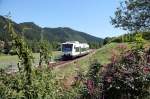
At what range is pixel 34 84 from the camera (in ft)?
33.8

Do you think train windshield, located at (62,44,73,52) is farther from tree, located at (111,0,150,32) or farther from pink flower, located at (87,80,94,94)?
pink flower, located at (87,80,94,94)

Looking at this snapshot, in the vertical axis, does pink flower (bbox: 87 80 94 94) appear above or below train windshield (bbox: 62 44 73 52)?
below

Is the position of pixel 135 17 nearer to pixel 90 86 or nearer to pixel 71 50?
pixel 90 86

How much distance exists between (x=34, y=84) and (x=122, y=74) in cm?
294

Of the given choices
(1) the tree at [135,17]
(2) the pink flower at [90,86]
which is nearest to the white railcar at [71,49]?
(1) the tree at [135,17]

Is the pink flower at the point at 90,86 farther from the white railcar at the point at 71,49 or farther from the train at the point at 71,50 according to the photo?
the white railcar at the point at 71,49

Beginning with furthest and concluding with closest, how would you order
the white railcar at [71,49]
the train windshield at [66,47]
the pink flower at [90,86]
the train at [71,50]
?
1. the train windshield at [66,47]
2. the white railcar at [71,49]
3. the train at [71,50]
4. the pink flower at [90,86]

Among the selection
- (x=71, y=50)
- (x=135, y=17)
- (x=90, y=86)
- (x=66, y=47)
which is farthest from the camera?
(x=66, y=47)

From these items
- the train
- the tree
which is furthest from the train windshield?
the tree

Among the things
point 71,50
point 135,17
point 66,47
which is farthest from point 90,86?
point 66,47

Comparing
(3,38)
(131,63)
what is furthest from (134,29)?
(3,38)

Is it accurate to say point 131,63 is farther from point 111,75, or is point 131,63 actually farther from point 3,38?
point 3,38

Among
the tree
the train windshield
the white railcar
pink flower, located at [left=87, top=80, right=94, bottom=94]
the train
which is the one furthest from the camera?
the train windshield

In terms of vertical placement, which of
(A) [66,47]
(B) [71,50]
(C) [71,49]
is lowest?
(B) [71,50]
